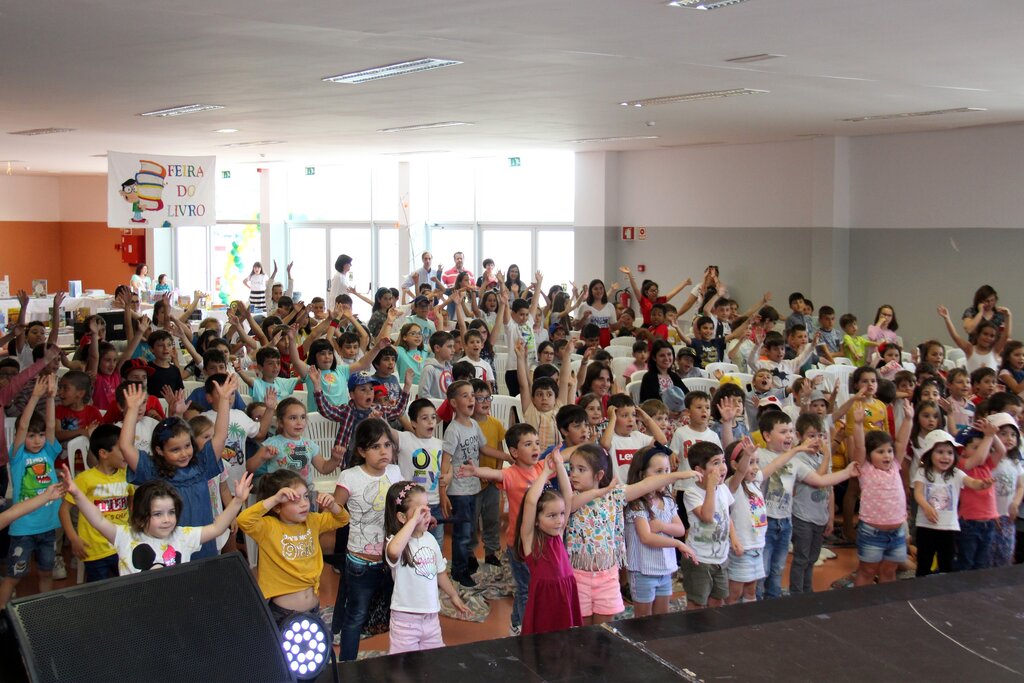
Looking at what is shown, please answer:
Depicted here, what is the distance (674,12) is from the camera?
5008 mm

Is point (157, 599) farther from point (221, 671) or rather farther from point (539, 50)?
point (539, 50)

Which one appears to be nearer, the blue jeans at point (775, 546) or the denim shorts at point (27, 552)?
the denim shorts at point (27, 552)

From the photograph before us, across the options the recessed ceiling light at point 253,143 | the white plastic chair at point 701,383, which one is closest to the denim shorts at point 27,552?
the white plastic chair at point 701,383

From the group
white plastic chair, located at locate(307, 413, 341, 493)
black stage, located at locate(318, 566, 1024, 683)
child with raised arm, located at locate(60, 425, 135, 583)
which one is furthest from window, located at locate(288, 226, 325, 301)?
black stage, located at locate(318, 566, 1024, 683)

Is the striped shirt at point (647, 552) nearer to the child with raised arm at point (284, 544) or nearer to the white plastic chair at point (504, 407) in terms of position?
the child with raised arm at point (284, 544)

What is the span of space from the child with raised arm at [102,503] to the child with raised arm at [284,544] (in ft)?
3.00

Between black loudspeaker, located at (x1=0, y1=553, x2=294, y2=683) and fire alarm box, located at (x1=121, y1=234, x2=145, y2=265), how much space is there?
21573 millimetres

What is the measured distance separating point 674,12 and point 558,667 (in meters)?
3.28

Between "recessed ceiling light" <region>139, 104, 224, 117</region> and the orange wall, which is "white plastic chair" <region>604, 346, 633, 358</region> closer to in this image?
"recessed ceiling light" <region>139, 104, 224, 117</region>

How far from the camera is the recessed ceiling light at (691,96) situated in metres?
8.40

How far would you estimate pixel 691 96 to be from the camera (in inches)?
344

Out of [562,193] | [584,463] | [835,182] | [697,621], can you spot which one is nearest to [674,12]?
[584,463]

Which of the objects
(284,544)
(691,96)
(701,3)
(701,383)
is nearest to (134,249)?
(691,96)

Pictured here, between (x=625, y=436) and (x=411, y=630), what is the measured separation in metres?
1.92
